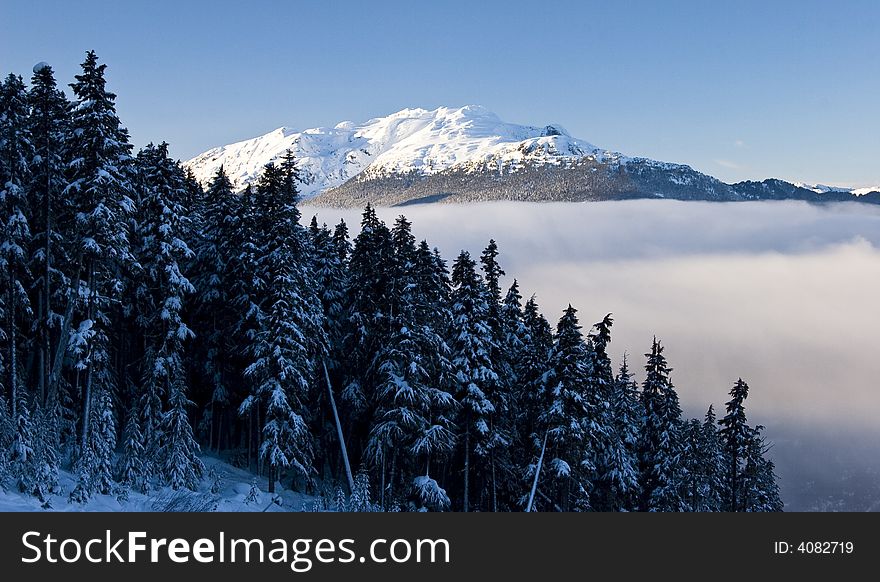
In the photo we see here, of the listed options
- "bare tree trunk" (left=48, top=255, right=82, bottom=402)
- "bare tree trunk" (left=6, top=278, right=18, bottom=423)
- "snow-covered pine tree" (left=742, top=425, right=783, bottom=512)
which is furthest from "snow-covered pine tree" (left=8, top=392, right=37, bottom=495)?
"snow-covered pine tree" (left=742, top=425, right=783, bottom=512)

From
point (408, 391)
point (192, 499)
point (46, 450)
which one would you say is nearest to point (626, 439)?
point (408, 391)

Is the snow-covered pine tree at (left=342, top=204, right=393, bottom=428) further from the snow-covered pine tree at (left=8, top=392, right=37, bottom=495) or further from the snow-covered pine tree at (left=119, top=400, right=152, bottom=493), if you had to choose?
the snow-covered pine tree at (left=8, top=392, right=37, bottom=495)

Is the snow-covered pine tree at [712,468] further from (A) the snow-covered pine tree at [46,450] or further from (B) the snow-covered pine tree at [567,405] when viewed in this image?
(A) the snow-covered pine tree at [46,450]

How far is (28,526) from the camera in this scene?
1602 cm

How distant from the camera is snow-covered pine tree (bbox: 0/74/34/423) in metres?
27.5

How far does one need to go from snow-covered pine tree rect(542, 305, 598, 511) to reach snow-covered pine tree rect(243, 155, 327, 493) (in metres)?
12.6

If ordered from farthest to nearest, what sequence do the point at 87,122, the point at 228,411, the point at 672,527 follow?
the point at 228,411, the point at 87,122, the point at 672,527

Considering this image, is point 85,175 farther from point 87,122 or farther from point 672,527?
point 672,527

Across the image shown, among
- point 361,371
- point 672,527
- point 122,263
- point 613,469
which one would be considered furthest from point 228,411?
point 672,527

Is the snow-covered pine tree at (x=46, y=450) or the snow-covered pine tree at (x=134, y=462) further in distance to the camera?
the snow-covered pine tree at (x=134, y=462)

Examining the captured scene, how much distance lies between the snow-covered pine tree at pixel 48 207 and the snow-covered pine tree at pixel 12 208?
63 centimetres

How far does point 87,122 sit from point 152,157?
6770 millimetres

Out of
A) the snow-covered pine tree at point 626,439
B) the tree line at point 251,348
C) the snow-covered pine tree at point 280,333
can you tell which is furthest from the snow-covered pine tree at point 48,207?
the snow-covered pine tree at point 626,439

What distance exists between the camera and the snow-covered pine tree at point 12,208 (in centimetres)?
2750
